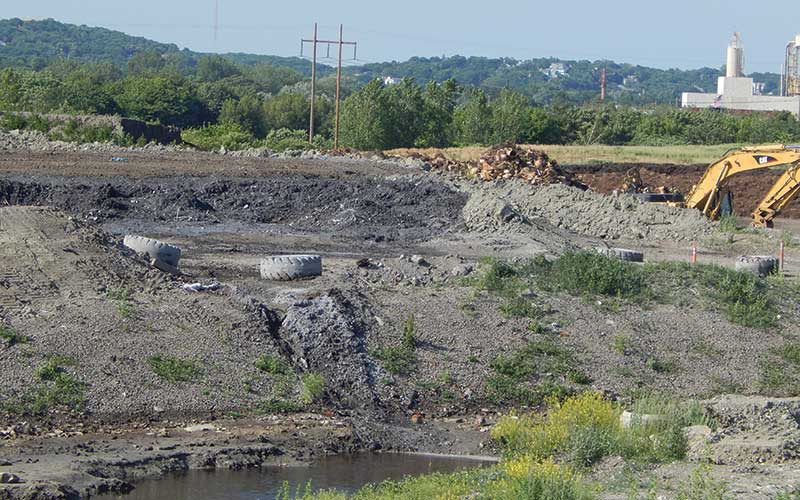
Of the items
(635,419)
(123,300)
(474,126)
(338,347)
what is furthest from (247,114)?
(635,419)

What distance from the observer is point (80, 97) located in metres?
82.4

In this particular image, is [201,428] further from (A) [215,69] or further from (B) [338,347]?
(A) [215,69]

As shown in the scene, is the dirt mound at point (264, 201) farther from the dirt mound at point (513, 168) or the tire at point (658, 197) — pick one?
the tire at point (658, 197)

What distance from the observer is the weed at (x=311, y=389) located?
19.3 m

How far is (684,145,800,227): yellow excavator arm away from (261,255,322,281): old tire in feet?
56.8

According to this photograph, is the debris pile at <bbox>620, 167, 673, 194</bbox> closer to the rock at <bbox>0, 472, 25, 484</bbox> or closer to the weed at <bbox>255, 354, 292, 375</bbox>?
the weed at <bbox>255, 354, 292, 375</bbox>

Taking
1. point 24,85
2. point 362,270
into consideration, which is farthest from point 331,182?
point 24,85

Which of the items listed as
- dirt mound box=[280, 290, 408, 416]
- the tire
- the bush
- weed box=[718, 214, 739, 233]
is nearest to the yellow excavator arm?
weed box=[718, 214, 739, 233]

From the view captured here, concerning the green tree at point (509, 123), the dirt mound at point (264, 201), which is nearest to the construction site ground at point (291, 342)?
the dirt mound at point (264, 201)

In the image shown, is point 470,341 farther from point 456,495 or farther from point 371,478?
point 456,495

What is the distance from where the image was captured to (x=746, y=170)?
38.8 m

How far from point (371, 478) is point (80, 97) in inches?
2744

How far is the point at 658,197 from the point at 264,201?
12.6 m

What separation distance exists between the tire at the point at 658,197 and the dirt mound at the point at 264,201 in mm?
6343
